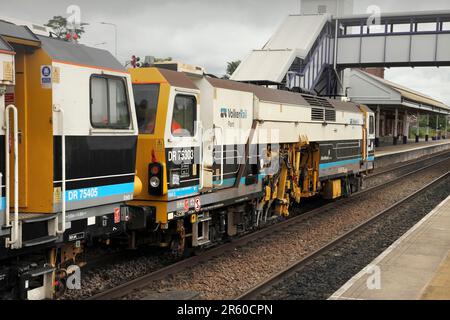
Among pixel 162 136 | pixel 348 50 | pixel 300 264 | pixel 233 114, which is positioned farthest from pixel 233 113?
pixel 348 50

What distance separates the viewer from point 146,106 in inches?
330

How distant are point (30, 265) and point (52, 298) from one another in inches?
21.6

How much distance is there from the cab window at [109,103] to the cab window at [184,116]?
1.28 meters

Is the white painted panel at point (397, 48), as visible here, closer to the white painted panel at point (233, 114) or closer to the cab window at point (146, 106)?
the white painted panel at point (233, 114)

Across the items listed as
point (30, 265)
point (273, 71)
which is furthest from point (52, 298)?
point (273, 71)

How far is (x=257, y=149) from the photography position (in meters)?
11.4

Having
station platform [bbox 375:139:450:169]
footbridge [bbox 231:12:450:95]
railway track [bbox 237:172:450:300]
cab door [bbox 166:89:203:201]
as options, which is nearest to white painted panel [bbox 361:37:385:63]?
footbridge [bbox 231:12:450:95]

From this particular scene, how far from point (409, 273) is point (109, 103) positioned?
17.6ft

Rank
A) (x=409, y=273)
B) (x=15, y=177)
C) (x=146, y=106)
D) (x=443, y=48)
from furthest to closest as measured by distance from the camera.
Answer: (x=443, y=48), (x=146, y=106), (x=409, y=273), (x=15, y=177)

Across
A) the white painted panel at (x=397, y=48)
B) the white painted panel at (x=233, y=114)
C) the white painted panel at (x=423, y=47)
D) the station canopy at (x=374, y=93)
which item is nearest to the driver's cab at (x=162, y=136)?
the white painted panel at (x=233, y=114)

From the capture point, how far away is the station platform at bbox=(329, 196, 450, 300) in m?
7.07

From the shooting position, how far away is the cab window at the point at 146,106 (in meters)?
8.29

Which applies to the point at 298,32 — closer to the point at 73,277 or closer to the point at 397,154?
the point at 397,154
